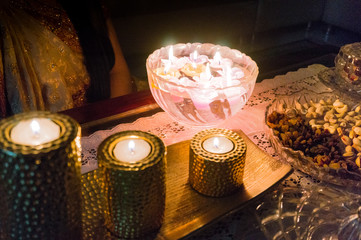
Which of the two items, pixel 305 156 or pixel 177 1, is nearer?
pixel 305 156

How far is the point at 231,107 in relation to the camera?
1.91 feet

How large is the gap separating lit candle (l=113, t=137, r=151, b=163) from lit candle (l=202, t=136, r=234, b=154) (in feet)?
0.37

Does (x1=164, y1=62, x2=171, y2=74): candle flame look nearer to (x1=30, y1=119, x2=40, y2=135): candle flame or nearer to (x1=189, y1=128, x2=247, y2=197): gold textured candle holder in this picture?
(x1=189, y1=128, x2=247, y2=197): gold textured candle holder

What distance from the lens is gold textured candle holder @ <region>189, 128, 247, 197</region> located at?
441mm

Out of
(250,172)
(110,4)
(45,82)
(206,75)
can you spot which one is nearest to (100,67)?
(45,82)

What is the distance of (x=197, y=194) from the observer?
1.57 feet

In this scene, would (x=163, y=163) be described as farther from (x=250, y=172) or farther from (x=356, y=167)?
(x=356, y=167)

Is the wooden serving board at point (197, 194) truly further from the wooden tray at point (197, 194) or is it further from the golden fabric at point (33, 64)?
the golden fabric at point (33, 64)

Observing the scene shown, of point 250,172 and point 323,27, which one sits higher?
point 250,172

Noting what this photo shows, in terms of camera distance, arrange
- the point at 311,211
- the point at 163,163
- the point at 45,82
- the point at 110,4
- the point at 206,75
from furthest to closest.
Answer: the point at 110,4 → the point at 45,82 → the point at 206,75 → the point at 311,211 → the point at 163,163

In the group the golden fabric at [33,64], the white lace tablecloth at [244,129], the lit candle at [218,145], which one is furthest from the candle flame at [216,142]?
the golden fabric at [33,64]

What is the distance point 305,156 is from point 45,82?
0.90m

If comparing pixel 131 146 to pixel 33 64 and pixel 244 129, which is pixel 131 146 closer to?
pixel 244 129

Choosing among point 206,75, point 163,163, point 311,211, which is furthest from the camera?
point 206,75
